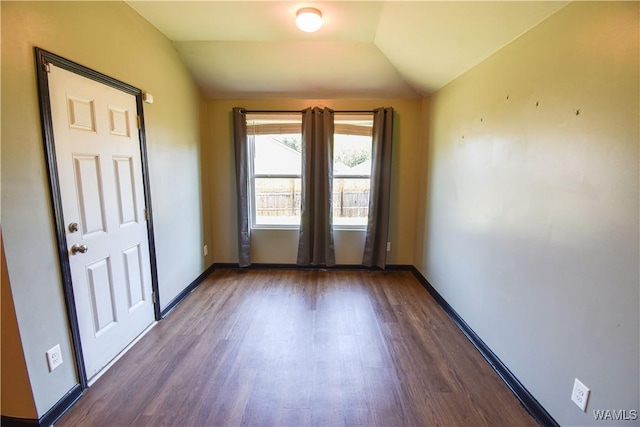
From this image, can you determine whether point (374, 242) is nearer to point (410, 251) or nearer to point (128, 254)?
point (410, 251)

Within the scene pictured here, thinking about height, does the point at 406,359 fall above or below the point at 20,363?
below

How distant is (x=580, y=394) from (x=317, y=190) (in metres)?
2.79

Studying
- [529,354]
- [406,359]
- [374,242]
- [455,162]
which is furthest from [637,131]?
[374,242]

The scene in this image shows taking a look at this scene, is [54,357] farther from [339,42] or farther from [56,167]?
[339,42]

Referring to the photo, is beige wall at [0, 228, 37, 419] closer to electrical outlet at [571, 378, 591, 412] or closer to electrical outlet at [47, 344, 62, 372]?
electrical outlet at [47, 344, 62, 372]

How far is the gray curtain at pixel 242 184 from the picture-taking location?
11.2 ft

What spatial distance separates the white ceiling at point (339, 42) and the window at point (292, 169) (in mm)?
347

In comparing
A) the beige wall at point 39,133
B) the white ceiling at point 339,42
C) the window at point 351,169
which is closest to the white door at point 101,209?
the beige wall at point 39,133

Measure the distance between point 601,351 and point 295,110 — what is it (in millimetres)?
3280

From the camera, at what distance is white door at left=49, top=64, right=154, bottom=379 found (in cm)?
160

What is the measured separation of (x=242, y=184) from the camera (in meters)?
3.48

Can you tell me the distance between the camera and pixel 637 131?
42.2 inches

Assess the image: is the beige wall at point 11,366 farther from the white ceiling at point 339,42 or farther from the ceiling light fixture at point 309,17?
the ceiling light fixture at point 309,17

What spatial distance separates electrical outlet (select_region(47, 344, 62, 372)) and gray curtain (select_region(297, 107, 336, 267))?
245 centimetres
